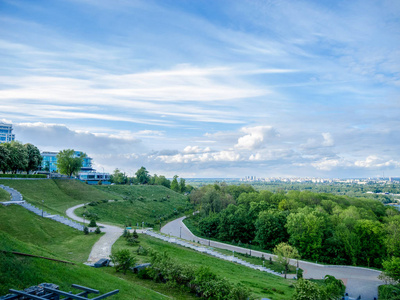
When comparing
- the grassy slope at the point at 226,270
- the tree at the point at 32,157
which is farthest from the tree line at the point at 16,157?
the grassy slope at the point at 226,270

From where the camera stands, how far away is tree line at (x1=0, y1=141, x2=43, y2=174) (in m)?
66.1

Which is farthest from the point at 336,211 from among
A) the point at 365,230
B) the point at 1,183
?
the point at 1,183

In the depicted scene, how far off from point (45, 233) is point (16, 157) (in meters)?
45.5

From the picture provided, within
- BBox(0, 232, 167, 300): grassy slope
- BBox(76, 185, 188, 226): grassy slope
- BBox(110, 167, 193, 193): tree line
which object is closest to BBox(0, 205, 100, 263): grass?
BBox(0, 232, 167, 300): grassy slope

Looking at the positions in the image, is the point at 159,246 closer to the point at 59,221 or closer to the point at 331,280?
the point at 59,221

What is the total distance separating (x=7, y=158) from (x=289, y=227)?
65.5m

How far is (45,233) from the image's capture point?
35.2 meters

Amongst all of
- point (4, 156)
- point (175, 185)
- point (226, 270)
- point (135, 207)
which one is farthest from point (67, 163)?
point (226, 270)

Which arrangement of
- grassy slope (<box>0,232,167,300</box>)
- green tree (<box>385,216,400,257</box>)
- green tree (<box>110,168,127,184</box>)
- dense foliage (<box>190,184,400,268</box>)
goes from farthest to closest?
green tree (<box>110,168,127,184</box>), dense foliage (<box>190,184,400,268</box>), green tree (<box>385,216,400,257</box>), grassy slope (<box>0,232,167,300</box>)

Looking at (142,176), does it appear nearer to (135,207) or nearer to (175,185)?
(175,185)

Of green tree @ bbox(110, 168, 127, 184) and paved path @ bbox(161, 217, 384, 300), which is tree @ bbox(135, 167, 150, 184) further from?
paved path @ bbox(161, 217, 384, 300)

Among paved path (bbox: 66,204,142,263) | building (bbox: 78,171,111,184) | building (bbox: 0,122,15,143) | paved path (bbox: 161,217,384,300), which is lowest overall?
paved path (bbox: 161,217,384,300)

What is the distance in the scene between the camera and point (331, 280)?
33.5 m

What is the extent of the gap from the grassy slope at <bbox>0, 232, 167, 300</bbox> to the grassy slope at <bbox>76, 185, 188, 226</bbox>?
131 feet
